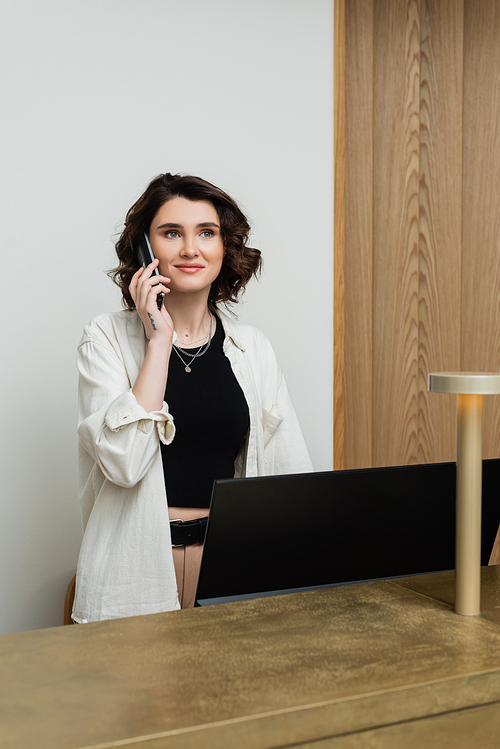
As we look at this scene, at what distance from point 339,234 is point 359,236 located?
100mm

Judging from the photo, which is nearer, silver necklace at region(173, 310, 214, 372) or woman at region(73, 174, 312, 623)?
woman at region(73, 174, 312, 623)

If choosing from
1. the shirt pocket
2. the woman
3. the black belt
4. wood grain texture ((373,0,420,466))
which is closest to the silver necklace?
the woman

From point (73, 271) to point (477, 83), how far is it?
1.69m

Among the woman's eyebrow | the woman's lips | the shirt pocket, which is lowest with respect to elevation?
the shirt pocket

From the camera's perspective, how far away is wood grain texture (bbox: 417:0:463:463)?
265 cm

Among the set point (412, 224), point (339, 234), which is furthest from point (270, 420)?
point (412, 224)

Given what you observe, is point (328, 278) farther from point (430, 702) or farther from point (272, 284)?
point (430, 702)

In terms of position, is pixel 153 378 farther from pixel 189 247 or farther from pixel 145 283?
pixel 189 247

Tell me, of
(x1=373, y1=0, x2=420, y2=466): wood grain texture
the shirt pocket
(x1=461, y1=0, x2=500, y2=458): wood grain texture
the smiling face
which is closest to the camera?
the smiling face

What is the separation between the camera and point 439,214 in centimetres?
270

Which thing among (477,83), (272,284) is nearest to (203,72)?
(272,284)

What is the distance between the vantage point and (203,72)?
2512mm

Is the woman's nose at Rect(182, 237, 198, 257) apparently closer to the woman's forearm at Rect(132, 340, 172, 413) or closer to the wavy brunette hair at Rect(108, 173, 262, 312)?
the wavy brunette hair at Rect(108, 173, 262, 312)

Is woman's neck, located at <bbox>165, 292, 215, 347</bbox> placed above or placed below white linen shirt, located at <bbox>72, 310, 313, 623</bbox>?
above
